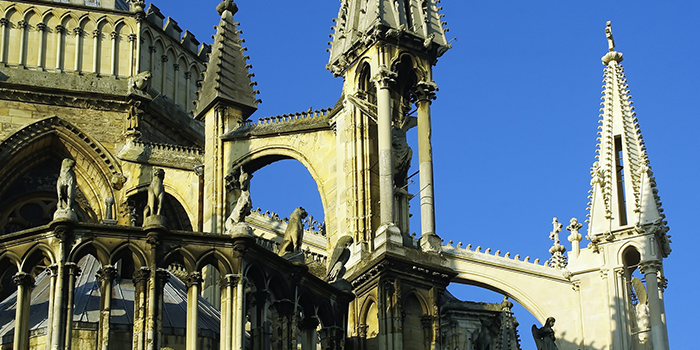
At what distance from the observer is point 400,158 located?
36188 mm

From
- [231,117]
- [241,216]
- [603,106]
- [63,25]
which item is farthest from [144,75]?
[241,216]

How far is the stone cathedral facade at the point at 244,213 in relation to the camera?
30375 millimetres

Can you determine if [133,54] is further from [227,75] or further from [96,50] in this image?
[227,75]

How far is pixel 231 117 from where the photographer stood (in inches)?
1661

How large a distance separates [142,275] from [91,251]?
1081mm

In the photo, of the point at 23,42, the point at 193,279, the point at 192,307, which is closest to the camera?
the point at 192,307

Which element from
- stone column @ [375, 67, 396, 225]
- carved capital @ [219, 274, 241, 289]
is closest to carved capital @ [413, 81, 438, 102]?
stone column @ [375, 67, 396, 225]

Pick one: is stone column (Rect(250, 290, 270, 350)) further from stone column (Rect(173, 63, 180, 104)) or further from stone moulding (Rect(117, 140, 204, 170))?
stone column (Rect(173, 63, 180, 104))

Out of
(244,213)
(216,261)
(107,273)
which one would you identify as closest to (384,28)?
(244,213)

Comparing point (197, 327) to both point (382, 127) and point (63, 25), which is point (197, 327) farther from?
point (63, 25)

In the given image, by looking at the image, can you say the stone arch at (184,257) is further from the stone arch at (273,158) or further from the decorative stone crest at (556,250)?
the decorative stone crest at (556,250)

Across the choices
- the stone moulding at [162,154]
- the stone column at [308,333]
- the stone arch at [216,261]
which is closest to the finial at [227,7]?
the stone moulding at [162,154]

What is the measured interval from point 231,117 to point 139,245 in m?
12.3

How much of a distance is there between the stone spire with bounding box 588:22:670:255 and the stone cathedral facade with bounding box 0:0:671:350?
6 cm
